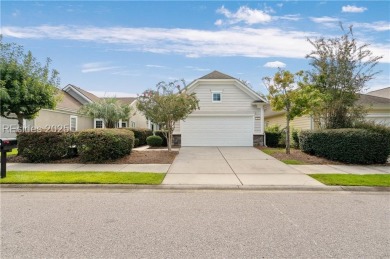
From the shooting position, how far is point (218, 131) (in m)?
18.0

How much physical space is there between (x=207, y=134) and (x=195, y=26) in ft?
25.7

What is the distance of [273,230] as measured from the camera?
157 inches

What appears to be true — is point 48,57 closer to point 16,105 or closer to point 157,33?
point 16,105

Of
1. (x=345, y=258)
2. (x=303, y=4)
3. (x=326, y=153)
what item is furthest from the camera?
(x=326, y=153)

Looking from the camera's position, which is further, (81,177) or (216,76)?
(216,76)

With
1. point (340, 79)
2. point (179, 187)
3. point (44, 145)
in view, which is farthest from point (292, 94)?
point (44, 145)

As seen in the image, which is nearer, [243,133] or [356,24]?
[356,24]

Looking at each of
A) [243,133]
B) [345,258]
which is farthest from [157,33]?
[345,258]

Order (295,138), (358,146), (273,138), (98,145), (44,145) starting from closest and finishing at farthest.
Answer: (98,145) < (44,145) < (358,146) < (295,138) < (273,138)

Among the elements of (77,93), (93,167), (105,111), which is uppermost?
(77,93)

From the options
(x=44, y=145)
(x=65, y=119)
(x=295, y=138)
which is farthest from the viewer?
(x=65, y=119)

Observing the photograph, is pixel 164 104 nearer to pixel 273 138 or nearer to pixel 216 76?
pixel 216 76

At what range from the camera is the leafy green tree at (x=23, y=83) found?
1158 cm

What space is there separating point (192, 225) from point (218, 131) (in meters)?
14.0
